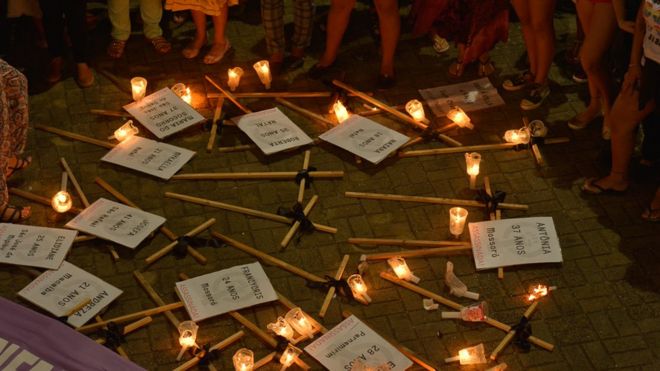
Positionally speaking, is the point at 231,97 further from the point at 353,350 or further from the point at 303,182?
the point at 353,350

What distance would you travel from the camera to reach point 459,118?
6.59 meters

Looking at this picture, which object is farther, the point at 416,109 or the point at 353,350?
the point at 416,109

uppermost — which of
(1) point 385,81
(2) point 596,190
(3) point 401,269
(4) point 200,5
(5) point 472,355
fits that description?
(4) point 200,5

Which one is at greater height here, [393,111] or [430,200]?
[393,111]

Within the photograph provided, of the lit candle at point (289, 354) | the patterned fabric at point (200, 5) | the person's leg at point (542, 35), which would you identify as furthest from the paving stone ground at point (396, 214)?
the patterned fabric at point (200, 5)

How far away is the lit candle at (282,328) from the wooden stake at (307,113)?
2.00m

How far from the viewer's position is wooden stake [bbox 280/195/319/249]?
5703mm

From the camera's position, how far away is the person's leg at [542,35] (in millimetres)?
6367

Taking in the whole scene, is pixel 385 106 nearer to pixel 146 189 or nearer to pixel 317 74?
pixel 317 74

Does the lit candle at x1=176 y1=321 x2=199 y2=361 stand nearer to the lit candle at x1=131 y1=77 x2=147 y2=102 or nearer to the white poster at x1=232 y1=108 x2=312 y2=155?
the white poster at x1=232 y1=108 x2=312 y2=155

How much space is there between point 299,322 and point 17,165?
2.42 m

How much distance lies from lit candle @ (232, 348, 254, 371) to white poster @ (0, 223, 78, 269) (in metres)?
1.36

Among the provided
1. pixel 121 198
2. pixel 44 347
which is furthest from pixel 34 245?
pixel 44 347

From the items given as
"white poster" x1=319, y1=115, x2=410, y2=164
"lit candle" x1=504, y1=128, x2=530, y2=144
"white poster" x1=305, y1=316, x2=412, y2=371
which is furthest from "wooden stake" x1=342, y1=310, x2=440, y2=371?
"lit candle" x1=504, y1=128, x2=530, y2=144
